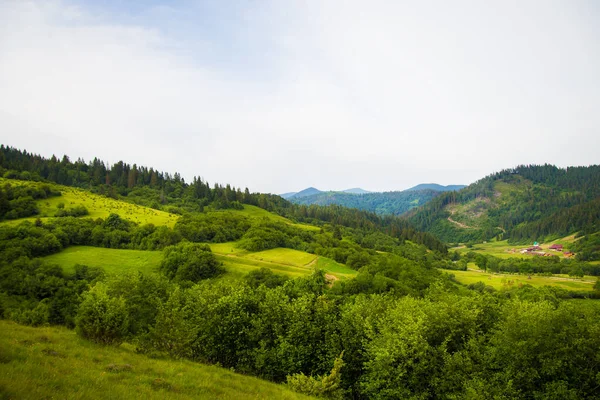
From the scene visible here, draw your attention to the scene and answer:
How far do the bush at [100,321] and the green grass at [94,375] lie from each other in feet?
3.12

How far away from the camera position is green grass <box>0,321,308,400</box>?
40.7 ft

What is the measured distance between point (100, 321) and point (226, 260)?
7427 centimetres

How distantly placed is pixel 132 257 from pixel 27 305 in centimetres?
3767

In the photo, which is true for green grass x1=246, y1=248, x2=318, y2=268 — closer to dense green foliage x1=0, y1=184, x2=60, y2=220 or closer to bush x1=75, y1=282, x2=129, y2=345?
bush x1=75, y1=282, x2=129, y2=345

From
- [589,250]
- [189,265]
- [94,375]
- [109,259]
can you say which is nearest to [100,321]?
[94,375]

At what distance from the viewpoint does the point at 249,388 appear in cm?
2088

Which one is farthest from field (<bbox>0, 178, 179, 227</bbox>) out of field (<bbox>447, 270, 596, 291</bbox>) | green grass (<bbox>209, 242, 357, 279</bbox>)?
field (<bbox>447, 270, 596, 291</bbox>)

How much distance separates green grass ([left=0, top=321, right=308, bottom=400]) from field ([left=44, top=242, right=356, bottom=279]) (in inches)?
2467

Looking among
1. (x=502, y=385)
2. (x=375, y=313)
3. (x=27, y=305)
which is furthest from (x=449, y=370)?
(x=27, y=305)

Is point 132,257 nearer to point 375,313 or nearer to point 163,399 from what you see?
point 375,313

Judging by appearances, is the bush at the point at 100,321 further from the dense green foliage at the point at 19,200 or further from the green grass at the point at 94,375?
the dense green foliage at the point at 19,200

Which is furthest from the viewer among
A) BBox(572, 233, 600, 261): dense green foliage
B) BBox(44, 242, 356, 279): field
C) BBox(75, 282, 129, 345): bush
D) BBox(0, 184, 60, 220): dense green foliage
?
BBox(572, 233, 600, 261): dense green foliage

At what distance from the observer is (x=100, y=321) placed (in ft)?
75.5

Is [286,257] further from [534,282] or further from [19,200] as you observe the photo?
[19,200]
